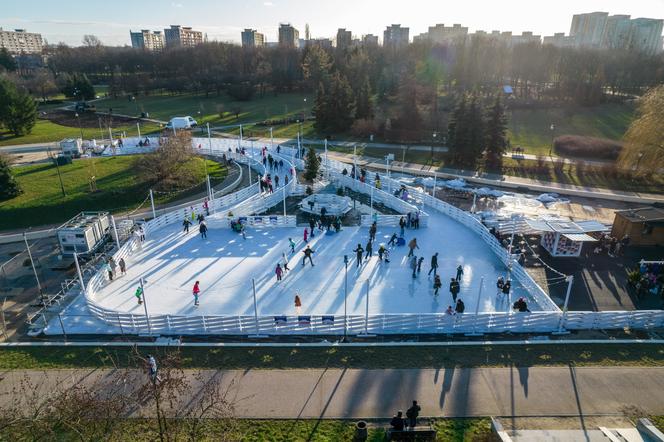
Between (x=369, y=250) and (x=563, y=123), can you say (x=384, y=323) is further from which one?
(x=563, y=123)

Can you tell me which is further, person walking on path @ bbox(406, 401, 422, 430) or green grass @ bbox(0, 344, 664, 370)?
green grass @ bbox(0, 344, 664, 370)

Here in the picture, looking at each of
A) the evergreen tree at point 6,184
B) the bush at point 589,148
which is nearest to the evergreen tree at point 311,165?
the evergreen tree at point 6,184

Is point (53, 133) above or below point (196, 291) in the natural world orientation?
above

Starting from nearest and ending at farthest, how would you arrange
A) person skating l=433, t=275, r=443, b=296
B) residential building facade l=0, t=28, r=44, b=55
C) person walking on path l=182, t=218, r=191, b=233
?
person skating l=433, t=275, r=443, b=296
person walking on path l=182, t=218, r=191, b=233
residential building facade l=0, t=28, r=44, b=55

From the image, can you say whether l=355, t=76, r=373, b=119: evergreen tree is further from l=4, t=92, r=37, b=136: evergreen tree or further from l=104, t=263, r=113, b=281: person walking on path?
l=104, t=263, r=113, b=281: person walking on path

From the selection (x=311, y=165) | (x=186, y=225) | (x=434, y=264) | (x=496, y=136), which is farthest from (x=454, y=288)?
(x=496, y=136)

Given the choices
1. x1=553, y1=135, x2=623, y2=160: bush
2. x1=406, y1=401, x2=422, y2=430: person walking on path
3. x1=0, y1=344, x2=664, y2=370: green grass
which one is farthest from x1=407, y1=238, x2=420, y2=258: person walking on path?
x1=553, y1=135, x2=623, y2=160: bush

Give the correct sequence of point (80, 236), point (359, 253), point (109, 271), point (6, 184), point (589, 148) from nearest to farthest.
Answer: point (109, 271), point (359, 253), point (80, 236), point (6, 184), point (589, 148)
